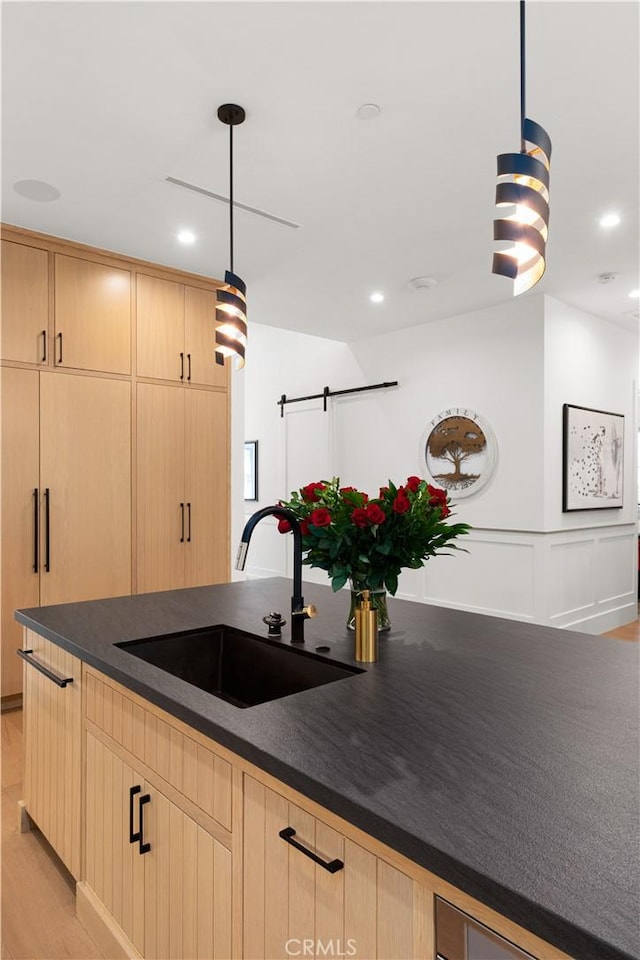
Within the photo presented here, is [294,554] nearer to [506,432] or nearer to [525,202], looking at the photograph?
[525,202]

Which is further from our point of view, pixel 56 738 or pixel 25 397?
pixel 25 397

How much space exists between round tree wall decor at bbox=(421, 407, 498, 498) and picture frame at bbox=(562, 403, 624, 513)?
2.01 ft

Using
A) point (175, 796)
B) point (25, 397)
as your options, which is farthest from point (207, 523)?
point (175, 796)

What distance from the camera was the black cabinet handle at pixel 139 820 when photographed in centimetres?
138

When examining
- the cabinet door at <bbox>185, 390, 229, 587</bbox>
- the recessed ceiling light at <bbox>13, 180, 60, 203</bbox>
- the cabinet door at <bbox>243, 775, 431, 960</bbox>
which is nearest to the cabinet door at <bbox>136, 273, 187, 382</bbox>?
the cabinet door at <bbox>185, 390, 229, 587</bbox>

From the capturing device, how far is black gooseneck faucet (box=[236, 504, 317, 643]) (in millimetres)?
1542

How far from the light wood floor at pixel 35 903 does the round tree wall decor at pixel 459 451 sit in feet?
13.2

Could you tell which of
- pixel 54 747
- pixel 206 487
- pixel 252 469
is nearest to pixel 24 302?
pixel 206 487

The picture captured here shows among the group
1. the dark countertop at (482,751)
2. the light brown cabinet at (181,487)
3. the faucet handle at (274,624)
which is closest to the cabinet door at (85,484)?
the light brown cabinet at (181,487)

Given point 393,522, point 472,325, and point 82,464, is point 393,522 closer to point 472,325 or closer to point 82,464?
point 82,464

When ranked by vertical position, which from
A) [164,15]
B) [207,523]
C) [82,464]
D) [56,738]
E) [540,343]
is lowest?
[56,738]

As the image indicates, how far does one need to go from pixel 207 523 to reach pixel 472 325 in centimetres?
283

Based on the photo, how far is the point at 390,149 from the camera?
2781 mm

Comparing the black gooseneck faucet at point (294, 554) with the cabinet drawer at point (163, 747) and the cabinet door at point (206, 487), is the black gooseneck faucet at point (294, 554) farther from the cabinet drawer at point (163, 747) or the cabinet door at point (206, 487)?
the cabinet door at point (206, 487)
